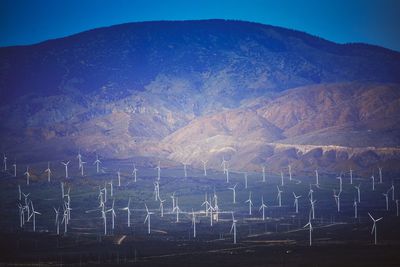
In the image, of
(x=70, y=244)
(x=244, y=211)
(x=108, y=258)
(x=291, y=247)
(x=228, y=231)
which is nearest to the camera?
(x=108, y=258)

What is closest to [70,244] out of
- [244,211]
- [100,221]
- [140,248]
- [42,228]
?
[140,248]

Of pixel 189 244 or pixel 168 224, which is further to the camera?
pixel 168 224

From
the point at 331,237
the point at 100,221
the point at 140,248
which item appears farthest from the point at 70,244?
the point at 331,237

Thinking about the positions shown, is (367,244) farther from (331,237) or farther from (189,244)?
(189,244)

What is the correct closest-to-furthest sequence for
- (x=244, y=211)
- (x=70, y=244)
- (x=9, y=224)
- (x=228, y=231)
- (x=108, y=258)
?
(x=108, y=258), (x=70, y=244), (x=228, y=231), (x=9, y=224), (x=244, y=211)

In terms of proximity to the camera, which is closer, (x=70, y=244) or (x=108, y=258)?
(x=108, y=258)

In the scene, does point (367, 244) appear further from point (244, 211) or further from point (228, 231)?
point (244, 211)

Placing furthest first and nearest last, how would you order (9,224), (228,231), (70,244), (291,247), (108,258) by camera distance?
(9,224)
(228,231)
(70,244)
(291,247)
(108,258)

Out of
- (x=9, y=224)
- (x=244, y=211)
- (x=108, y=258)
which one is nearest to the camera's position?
(x=108, y=258)

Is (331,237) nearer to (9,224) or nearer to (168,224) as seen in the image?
(168,224)
